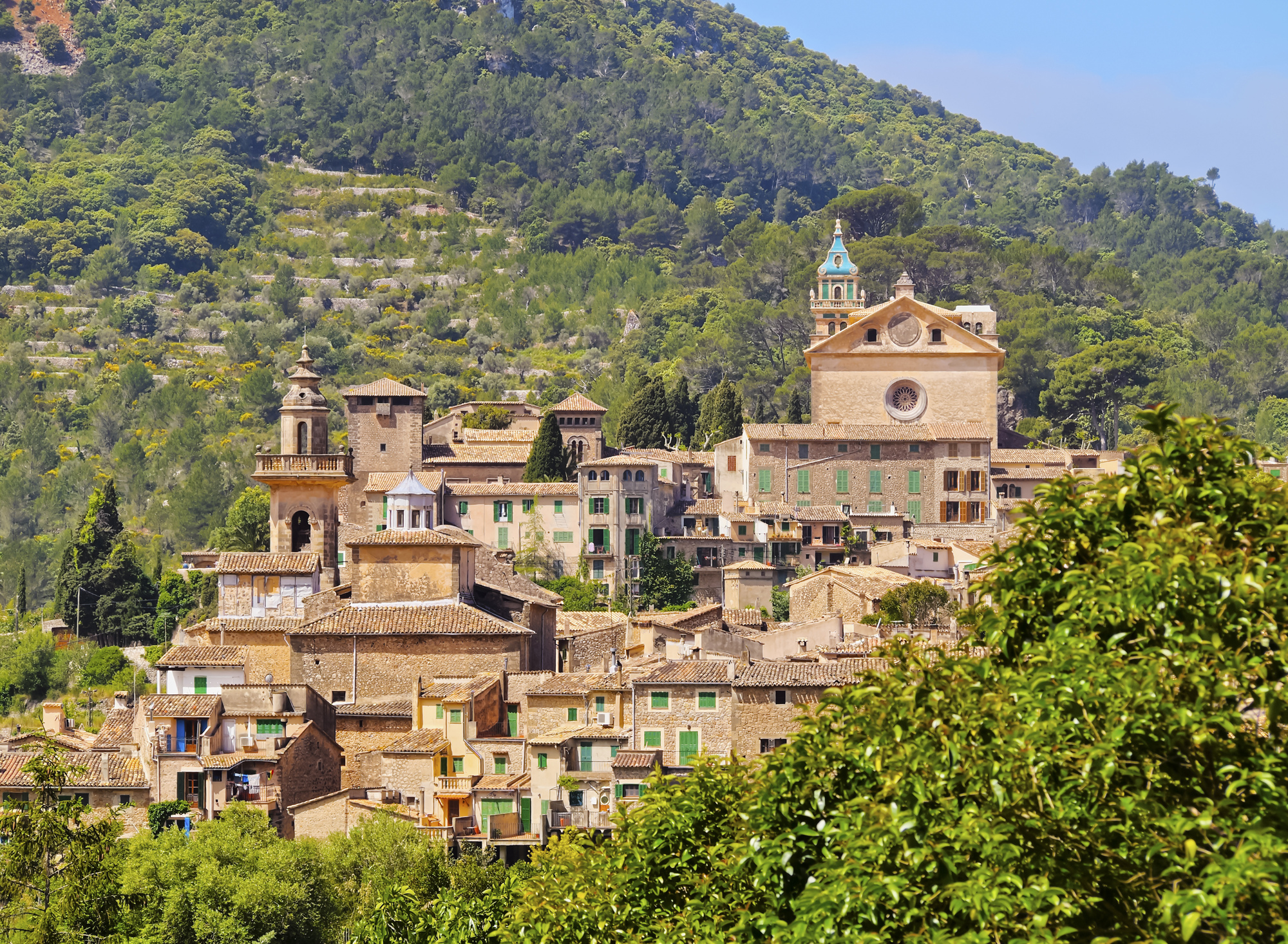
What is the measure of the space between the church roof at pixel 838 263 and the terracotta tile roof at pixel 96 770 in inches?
2608

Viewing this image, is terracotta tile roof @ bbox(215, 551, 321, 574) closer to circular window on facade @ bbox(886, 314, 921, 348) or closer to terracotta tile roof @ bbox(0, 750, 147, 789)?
terracotta tile roof @ bbox(0, 750, 147, 789)

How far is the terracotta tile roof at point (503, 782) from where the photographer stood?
49156mm

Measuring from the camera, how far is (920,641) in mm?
21078

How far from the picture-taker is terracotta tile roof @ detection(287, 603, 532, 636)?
5584cm

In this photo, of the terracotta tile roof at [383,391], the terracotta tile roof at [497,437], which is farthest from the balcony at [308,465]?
the terracotta tile roof at [497,437]

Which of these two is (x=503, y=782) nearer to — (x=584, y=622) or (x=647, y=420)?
(x=584, y=622)

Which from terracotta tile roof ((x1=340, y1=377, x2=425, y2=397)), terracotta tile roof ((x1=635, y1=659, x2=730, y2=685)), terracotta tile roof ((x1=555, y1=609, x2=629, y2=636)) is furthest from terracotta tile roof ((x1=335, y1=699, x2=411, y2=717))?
terracotta tile roof ((x1=340, y1=377, x2=425, y2=397))

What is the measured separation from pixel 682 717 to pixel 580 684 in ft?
13.8

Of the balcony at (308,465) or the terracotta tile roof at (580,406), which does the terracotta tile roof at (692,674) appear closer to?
the balcony at (308,465)

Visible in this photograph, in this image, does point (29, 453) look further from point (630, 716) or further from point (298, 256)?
point (630, 716)

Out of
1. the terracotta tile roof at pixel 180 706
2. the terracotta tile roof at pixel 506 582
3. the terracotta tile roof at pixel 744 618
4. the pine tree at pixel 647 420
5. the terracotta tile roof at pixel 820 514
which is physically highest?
the pine tree at pixel 647 420

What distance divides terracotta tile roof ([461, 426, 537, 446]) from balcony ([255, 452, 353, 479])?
2338cm

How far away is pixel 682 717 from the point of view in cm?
4828

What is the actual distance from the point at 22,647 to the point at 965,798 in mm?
Answer: 65625
